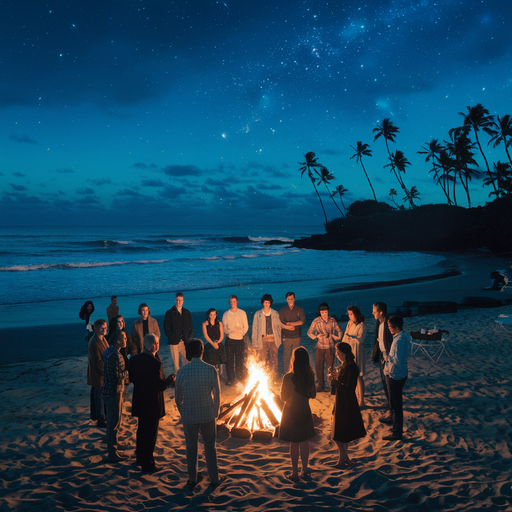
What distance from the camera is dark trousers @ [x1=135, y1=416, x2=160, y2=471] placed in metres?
4.67

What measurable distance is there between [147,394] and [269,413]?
2428 millimetres

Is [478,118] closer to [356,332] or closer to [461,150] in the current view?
[461,150]

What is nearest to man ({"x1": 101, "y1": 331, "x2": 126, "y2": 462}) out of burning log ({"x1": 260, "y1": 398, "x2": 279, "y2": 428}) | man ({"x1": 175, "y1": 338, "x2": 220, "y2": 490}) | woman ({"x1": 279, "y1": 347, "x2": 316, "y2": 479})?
man ({"x1": 175, "y1": 338, "x2": 220, "y2": 490})

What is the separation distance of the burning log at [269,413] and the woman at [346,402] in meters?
1.59

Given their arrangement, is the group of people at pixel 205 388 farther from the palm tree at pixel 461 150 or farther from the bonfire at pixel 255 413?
the palm tree at pixel 461 150

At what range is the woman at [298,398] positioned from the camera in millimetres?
4203

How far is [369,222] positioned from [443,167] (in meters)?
13.7

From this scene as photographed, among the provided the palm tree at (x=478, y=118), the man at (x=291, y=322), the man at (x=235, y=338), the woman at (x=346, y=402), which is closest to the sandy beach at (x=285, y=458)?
the man at (x=235, y=338)

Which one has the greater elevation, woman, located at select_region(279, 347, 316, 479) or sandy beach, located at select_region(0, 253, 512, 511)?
woman, located at select_region(279, 347, 316, 479)

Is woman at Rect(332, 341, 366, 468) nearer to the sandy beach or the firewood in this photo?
the sandy beach

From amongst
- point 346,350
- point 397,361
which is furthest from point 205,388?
point 397,361

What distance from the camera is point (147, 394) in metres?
4.52

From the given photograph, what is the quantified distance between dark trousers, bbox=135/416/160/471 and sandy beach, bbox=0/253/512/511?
0.17 metres

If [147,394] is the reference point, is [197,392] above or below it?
above
